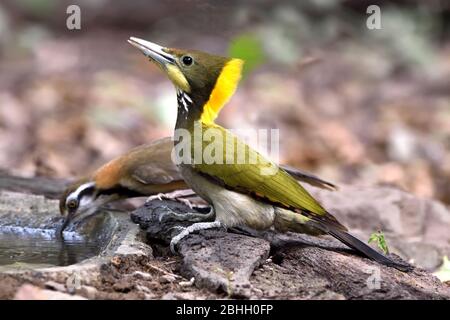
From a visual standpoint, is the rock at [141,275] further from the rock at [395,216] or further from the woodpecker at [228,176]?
the rock at [395,216]

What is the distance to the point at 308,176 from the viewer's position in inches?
260

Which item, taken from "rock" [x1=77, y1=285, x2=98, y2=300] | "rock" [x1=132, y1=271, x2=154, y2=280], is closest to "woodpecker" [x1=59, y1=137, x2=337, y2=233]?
"rock" [x1=132, y1=271, x2=154, y2=280]

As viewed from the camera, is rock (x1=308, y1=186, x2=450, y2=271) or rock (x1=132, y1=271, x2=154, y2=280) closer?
rock (x1=132, y1=271, x2=154, y2=280)

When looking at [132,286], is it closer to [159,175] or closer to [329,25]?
[159,175]

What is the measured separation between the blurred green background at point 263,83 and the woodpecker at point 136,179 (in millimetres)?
1796

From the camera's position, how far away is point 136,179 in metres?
6.72

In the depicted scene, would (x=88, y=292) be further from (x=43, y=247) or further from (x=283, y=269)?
(x=43, y=247)

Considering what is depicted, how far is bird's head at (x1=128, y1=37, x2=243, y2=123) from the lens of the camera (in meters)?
5.42

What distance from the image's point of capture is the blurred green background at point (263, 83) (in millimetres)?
10281

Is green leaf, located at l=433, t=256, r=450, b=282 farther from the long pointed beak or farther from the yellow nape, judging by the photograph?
the long pointed beak

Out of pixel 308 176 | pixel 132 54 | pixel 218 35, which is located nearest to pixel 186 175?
pixel 308 176
